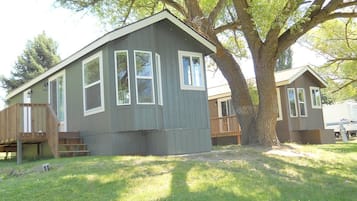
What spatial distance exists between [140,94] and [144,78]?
539 mm

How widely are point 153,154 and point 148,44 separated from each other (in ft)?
11.4

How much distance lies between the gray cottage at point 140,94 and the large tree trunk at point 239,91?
74.7 inches

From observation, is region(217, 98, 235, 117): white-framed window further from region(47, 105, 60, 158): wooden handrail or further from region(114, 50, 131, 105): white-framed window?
region(47, 105, 60, 158): wooden handrail

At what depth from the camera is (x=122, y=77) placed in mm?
11547

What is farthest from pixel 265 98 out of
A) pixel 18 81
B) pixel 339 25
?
pixel 18 81

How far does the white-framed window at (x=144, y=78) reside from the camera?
1145 cm

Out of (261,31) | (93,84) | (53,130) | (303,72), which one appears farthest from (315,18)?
(53,130)

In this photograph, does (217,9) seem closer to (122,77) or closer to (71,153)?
(122,77)

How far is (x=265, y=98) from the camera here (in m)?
14.0

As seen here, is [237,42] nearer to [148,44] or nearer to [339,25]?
[339,25]

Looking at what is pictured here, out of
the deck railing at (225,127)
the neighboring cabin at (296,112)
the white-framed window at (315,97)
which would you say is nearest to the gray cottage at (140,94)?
the deck railing at (225,127)

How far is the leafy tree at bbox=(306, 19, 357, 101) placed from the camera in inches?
938

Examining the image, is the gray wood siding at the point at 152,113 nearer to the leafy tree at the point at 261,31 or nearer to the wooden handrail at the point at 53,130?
the wooden handrail at the point at 53,130

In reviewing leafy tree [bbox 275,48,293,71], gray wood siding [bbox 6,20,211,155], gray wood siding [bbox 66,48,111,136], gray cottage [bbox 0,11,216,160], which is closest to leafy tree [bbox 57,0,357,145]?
gray cottage [bbox 0,11,216,160]
